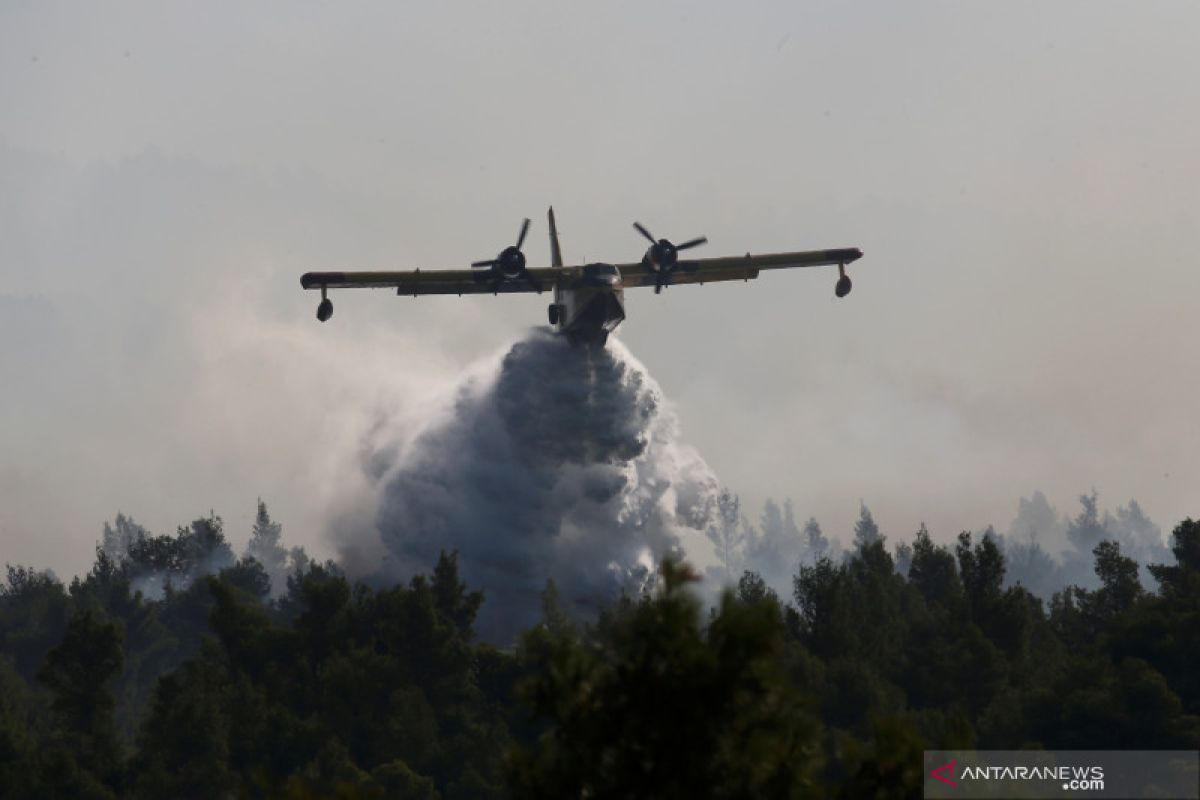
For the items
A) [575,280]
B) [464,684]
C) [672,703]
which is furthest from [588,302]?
[672,703]

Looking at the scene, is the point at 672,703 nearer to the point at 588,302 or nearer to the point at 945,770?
the point at 945,770

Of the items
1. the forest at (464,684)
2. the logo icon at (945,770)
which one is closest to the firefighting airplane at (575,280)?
the forest at (464,684)

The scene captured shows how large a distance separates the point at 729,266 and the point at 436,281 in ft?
43.8

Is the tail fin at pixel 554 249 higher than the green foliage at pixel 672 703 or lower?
higher

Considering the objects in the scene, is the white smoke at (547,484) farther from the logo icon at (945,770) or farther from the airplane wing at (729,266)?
the logo icon at (945,770)

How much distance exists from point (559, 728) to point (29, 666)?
356ft

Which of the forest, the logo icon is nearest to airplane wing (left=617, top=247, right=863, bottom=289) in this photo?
the forest

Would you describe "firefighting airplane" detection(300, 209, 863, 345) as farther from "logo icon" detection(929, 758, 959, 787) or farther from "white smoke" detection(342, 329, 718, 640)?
"logo icon" detection(929, 758, 959, 787)

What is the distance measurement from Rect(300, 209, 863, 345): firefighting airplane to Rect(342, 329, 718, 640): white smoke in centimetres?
583

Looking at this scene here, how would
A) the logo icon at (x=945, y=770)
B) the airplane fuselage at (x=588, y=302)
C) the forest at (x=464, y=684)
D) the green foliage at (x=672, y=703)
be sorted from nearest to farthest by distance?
the green foliage at (x=672, y=703), the logo icon at (x=945, y=770), the forest at (x=464, y=684), the airplane fuselage at (x=588, y=302)

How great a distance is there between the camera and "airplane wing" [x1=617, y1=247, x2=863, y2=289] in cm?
6831

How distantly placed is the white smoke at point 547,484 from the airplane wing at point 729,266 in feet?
24.2

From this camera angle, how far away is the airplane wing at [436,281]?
65.6 metres

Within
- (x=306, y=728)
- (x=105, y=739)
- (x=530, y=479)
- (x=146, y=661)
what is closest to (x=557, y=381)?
(x=530, y=479)
